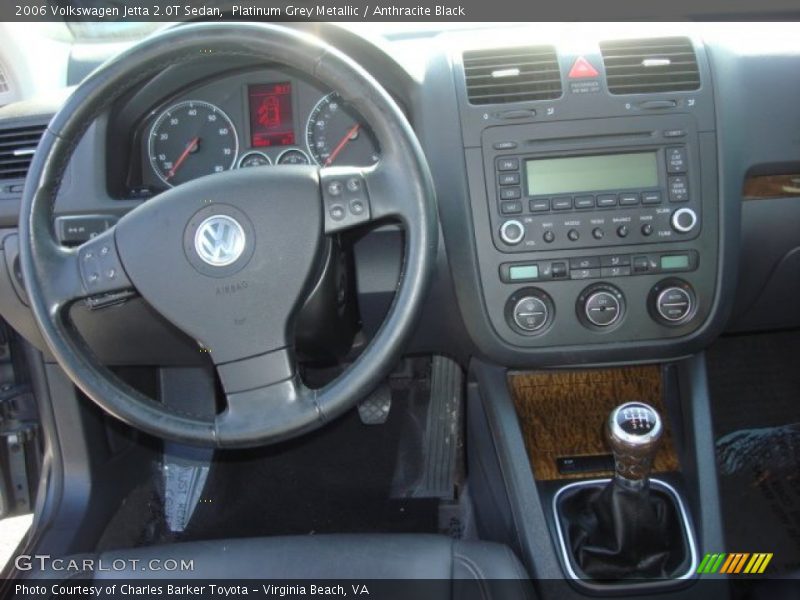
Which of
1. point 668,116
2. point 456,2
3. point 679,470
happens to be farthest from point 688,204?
point 456,2

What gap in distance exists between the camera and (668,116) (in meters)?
1.51

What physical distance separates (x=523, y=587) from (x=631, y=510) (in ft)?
0.84

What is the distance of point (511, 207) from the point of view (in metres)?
1.50

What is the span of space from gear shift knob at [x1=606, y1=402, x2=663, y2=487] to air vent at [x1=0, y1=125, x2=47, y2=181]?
4.07 feet

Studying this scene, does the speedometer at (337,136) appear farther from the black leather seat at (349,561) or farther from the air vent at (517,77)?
the black leather seat at (349,561)

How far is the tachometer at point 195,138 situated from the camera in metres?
1.61

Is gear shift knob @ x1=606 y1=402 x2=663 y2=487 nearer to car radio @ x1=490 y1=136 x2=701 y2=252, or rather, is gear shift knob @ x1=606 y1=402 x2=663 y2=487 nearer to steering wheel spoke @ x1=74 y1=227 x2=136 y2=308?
car radio @ x1=490 y1=136 x2=701 y2=252

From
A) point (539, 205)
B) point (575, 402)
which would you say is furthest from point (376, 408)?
point (539, 205)

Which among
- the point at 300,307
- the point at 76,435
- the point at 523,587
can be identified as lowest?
the point at 523,587

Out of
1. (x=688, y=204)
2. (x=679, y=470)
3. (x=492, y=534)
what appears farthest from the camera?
(x=492, y=534)

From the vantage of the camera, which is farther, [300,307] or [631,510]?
[631,510]

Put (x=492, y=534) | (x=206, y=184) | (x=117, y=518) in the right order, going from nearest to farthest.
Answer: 1. (x=206, y=184)
2. (x=492, y=534)
3. (x=117, y=518)

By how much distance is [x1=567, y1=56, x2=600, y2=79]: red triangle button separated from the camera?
4.96 feet

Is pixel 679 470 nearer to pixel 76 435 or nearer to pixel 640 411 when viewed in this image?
pixel 640 411
